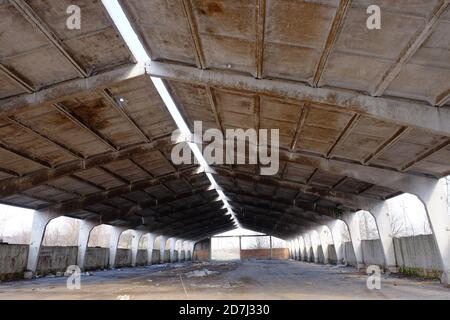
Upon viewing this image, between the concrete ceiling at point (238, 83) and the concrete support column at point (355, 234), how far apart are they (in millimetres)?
11201

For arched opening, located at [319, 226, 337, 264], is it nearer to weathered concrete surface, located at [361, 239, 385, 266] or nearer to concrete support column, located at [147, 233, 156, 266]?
weathered concrete surface, located at [361, 239, 385, 266]

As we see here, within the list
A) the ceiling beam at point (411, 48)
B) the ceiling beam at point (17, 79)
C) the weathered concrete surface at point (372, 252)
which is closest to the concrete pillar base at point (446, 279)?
the weathered concrete surface at point (372, 252)

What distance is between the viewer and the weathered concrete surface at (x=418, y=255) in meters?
16.7

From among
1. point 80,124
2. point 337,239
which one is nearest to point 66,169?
point 80,124

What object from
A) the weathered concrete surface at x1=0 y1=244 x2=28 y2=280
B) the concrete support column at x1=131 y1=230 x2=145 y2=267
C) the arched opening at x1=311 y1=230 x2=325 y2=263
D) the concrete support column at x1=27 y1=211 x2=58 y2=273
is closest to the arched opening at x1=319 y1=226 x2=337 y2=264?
the arched opening at x1=311 y1=230 x2=325 y2=263

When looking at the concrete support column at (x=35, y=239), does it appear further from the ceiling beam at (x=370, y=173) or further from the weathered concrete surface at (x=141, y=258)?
the weathered concrete surface at (x=141, y=258)

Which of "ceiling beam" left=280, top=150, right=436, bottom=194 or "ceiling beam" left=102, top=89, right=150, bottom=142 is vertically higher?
"ceiling beam" left=102, top=89, right=150, bottom=142

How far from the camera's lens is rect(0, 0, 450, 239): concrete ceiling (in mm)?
7781

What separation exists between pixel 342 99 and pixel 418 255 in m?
12.3

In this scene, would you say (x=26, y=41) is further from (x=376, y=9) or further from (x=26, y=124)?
(x=376, y=9)

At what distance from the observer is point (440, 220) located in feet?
44.4

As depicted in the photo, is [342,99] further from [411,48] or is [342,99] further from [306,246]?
[306,246]

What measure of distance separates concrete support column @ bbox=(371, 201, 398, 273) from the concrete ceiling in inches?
238

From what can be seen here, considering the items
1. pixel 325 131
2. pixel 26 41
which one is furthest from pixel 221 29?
pixel 325 131
